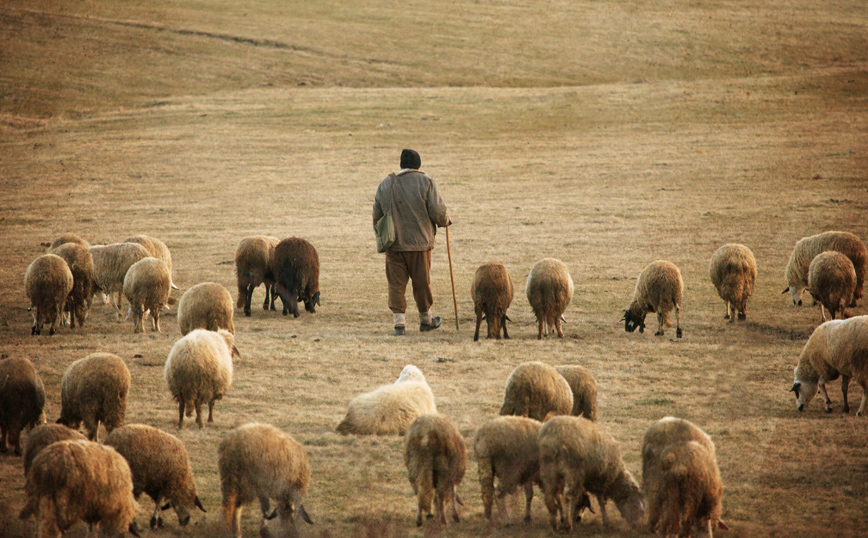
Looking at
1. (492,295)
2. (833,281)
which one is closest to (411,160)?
(492,295)

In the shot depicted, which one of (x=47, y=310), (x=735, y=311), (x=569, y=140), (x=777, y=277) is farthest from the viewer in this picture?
(x=569, y=140)

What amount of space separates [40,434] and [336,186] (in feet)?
73.5

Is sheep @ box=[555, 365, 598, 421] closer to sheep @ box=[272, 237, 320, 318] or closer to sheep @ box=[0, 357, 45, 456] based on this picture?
sheep @ box=[0, 357, 45, 456]

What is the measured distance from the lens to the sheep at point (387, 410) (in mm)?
8430

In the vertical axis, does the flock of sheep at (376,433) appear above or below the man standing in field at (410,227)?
below

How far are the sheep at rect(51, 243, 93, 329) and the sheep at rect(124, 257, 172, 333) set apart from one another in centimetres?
88

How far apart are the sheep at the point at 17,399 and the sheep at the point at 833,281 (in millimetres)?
11271

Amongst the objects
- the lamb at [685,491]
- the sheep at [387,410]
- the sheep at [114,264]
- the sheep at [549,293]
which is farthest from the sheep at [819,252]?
the sheep at [114,264]

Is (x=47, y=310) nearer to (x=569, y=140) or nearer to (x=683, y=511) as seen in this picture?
(x=683, y=511)

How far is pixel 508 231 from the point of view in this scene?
73.7 ft

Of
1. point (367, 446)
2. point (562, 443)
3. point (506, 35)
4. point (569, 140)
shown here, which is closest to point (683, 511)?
point (562, 443)

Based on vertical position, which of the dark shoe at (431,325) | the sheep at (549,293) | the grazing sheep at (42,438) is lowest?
the dark shoe at (431,325)

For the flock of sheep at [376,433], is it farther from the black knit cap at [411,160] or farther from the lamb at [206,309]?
the black knit cap at [411,160]

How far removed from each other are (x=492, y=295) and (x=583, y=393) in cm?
400
